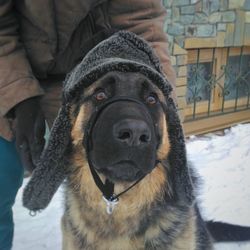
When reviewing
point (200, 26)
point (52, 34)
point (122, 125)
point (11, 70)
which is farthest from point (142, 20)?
point (200, 26)

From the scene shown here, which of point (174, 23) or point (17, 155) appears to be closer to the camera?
point (17, 155)

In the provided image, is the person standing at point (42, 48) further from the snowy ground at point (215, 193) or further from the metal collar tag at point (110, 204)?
the snowy ground at point (215, 193)

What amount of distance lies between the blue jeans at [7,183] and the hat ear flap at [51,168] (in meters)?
→ 0.36

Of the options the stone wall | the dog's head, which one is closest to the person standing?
the dog's head

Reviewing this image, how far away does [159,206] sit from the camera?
2217 mm

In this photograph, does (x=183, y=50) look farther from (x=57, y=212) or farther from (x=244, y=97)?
(x=57, y=212)

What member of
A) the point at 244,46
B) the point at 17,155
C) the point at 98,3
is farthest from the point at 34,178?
the point at 244,46

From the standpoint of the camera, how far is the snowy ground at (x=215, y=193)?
Result: 11.4 feet

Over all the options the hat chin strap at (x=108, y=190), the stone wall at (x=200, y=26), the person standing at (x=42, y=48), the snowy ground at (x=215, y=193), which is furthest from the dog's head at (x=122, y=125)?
the stone wall at (x=200, y=26)

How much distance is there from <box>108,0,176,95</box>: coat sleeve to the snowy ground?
94 centimetres

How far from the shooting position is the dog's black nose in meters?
1.70

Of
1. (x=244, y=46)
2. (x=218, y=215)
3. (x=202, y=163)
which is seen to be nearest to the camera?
(x=218, y=215)

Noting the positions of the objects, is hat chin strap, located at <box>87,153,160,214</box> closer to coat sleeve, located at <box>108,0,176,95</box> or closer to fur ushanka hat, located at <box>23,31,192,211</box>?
fur ushanka hat, located at <box>23,31,192,211</box>

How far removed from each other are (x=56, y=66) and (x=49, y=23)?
26cm
